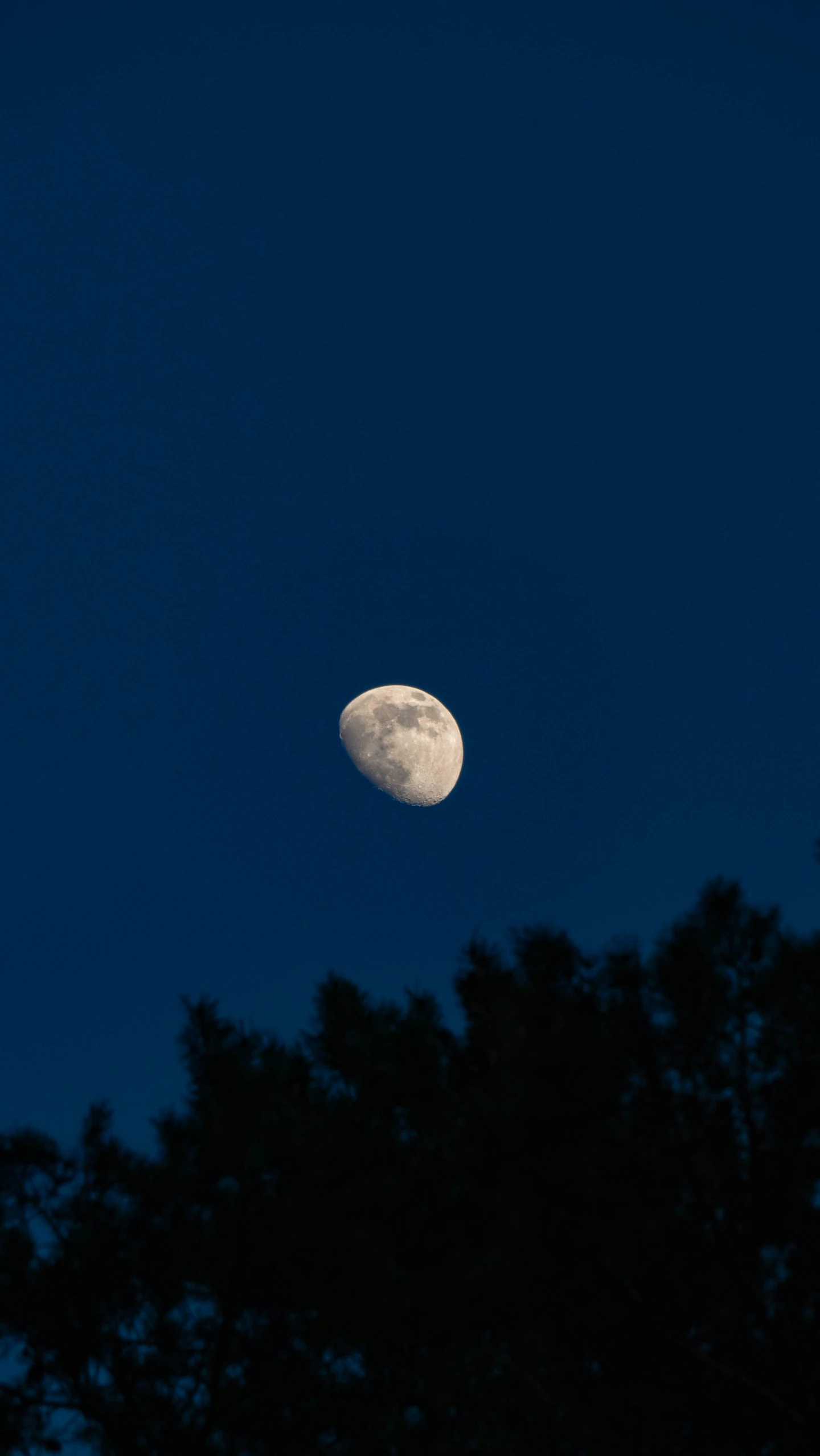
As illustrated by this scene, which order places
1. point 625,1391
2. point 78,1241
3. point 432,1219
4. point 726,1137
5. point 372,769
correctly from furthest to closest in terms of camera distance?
point 372,769 < point 78,1241 < point 432,1219 < point 726,1137 < point 625,1391

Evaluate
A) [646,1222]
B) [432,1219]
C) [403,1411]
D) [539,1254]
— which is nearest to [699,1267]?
[646,1222]

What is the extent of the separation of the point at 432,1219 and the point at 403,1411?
1563mm

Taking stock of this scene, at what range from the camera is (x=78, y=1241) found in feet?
29.8

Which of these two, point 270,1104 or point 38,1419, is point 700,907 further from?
point 38,1419

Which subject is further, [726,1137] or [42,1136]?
[42,1136]

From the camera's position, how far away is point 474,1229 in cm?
789

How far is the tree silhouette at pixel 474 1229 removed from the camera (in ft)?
22.9

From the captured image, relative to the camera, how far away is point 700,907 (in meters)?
8.02

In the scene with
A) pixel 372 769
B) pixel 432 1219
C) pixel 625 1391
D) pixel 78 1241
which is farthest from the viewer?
pixel 372 769

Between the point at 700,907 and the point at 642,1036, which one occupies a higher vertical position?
the point at 700,907

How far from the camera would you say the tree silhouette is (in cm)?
697

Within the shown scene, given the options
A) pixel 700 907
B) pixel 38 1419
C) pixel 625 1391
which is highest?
pixel 700 907

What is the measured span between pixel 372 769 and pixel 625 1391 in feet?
58.6

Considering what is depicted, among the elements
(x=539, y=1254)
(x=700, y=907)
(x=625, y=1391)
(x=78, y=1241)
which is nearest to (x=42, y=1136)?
(x=78, y=1241)
